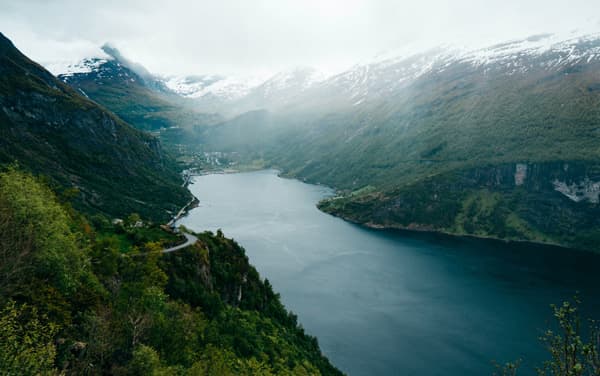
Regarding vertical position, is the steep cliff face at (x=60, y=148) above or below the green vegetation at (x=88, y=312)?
above

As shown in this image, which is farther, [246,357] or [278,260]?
[278,260]

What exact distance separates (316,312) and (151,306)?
235 feet

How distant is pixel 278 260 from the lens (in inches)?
5399

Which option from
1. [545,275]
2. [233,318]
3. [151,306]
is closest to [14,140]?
[233,318]

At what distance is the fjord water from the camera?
82562 millimetres

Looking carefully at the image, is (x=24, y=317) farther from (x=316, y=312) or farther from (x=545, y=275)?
(x=545, y=275)

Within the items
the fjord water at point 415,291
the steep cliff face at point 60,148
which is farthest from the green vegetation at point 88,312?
the steep cliff face at point 60,148

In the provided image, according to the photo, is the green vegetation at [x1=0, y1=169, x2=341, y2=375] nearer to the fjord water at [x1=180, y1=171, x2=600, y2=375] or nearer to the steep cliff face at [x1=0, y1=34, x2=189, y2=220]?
the fjord water at [x1=180, y1=171, x2=600, y2=375]

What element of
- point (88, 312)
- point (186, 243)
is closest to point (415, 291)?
point (186, 243)

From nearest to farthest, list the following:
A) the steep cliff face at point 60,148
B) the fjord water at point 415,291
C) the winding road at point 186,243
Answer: the winding road at point 186,243 → the fjord water at point 415,291 → the steep cliff face at point 60,148

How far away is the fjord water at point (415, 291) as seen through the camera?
3250 inches

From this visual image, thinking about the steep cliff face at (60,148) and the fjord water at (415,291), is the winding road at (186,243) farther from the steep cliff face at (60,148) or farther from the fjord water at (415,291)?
the steep cliff face at (60,148)

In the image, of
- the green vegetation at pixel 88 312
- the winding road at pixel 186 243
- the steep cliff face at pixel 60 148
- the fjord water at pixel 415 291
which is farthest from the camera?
the steep cliff face at pixel 60 148

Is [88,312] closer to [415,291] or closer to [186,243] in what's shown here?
[186,243]
